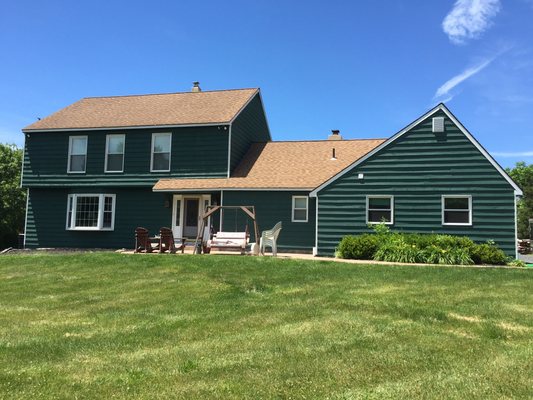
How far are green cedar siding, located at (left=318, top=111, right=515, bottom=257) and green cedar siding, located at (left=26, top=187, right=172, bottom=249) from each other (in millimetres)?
8240

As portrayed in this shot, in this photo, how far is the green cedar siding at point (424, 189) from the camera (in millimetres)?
16656

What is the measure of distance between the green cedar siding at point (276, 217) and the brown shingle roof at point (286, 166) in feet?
1.43

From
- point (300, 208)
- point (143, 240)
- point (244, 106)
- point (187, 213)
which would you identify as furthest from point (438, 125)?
point (143, 240)

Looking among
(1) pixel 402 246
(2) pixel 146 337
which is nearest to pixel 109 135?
(1) pixel 402 246

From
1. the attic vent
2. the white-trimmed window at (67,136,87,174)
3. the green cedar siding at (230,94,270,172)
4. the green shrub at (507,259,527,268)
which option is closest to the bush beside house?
the green shrub at (507,259,527,268)

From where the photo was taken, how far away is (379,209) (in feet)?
58.6

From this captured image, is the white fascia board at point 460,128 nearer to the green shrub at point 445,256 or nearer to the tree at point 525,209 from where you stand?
the green shrub at point 445,256

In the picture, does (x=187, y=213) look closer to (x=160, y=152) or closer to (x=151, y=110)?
(x=160, y=152)

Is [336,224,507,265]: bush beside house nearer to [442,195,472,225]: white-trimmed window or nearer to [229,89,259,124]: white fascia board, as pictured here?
[442,195,472,225]: white-trimmed window

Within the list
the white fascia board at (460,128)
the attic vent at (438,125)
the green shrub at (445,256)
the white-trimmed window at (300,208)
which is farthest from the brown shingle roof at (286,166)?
the green shrub at (445,256)

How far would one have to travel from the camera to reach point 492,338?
599cm

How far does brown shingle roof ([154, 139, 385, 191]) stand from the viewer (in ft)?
66.3

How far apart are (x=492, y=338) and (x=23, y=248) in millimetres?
23297

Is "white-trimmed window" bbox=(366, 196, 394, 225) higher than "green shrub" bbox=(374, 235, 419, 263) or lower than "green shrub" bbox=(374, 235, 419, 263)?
higher
